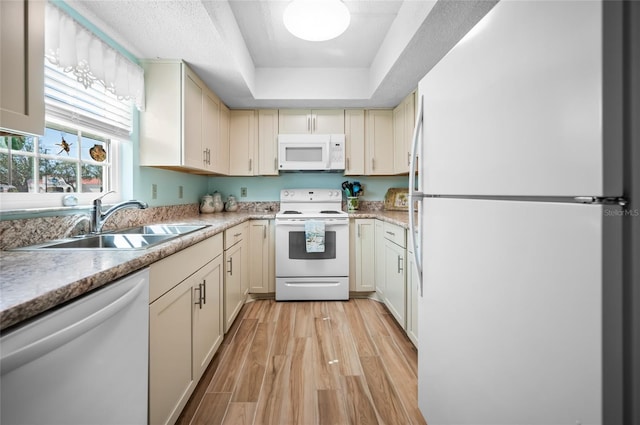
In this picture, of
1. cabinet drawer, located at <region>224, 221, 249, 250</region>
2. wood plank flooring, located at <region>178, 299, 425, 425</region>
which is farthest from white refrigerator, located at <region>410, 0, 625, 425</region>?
cabinet drawer, located at <region>224, 221, 249, 250</region>

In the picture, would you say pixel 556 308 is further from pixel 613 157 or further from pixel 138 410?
pixel 138 410

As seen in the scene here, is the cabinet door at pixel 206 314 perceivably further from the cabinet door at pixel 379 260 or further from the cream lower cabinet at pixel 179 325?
the cabinet door at pixel 379 260

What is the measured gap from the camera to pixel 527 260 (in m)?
0.67

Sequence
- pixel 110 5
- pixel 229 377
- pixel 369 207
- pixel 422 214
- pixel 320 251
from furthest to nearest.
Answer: pixel 369 207 < pixel 320 251 < pixel 229 377 < pixel 110 5 < pixel 422 214

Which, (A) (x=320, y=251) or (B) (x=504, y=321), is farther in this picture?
(A) (x=320, y=251)

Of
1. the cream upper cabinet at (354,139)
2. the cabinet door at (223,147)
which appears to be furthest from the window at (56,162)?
the cream upper cabinet at (354,139)

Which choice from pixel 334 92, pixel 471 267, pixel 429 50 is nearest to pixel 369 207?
pixel 334 92

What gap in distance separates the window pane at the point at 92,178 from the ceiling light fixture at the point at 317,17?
1535 mm

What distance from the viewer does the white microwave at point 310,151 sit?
315 cm

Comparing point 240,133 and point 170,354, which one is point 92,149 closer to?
point 170,354

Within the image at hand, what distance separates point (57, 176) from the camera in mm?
1516

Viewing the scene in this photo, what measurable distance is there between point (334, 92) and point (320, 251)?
165 centimetres

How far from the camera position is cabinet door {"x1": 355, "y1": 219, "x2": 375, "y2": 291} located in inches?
118

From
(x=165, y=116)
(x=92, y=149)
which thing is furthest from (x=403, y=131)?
(x=92, y=149)
